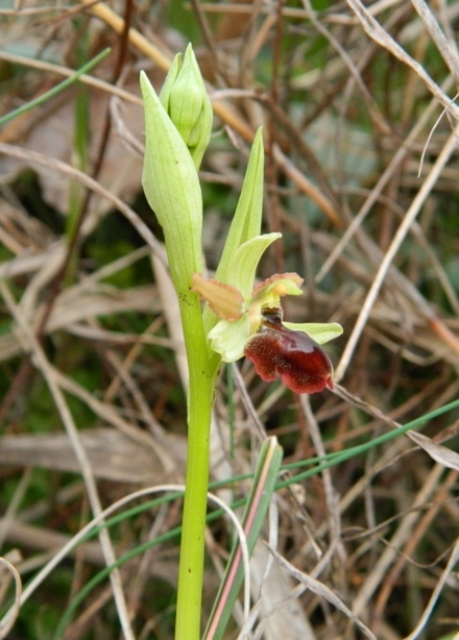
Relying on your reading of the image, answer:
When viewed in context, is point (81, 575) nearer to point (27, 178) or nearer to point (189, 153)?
point (27, 178)

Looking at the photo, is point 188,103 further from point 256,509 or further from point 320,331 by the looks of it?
point 256,509

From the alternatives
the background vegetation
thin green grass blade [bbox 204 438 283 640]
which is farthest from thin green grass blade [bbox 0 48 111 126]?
Result: thin green grass blade [bbox 204 438 283 640]

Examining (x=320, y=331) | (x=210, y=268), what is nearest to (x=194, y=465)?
(x=320, y=331)

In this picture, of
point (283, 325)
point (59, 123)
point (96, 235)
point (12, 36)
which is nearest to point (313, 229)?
point (96, 235)

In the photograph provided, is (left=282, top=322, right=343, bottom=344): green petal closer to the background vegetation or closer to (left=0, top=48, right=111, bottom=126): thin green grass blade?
the background vegetation

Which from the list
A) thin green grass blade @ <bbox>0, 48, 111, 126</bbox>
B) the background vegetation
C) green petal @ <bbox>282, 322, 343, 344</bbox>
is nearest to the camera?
green petal @ <bbox>282, 322, 343, 344</bbox>

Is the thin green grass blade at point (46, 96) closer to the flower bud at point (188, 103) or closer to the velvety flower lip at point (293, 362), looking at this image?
the flower bud at point (188, 103)

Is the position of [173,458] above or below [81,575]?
above

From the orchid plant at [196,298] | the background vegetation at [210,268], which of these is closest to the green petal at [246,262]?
the orchid plant at [196,298]

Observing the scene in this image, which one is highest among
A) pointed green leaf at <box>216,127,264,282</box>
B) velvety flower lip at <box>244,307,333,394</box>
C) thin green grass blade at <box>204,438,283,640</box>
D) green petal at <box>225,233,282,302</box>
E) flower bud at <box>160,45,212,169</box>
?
flower bud at <box>160,45,212,169</box>
